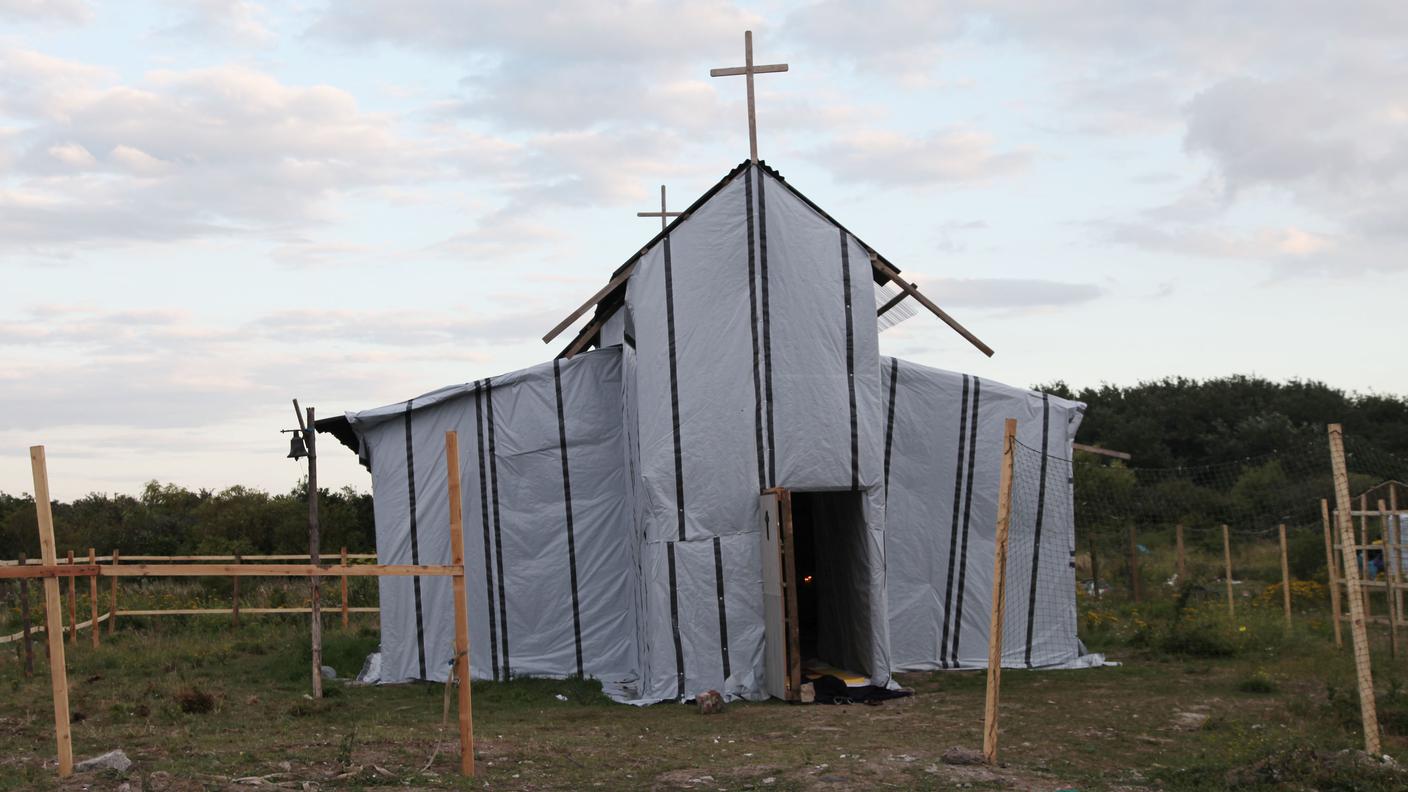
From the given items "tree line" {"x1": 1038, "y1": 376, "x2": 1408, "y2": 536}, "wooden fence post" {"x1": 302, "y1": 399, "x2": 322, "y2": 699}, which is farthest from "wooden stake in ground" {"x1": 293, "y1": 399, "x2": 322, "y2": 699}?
"tree line" {"x1": 1038, "y1": 376, "x2": 1408, "y2": 536}

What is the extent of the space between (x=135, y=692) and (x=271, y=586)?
11.6 meters

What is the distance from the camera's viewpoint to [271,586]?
2391 centimetres

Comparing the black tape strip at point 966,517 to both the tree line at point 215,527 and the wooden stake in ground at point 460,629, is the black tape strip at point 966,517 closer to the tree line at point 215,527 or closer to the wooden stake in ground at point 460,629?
the wooden stake in ground at point 460,629

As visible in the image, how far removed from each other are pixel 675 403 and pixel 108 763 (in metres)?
5.93

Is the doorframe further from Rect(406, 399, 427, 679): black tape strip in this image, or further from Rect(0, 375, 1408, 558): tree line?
Rect(0, 375, 1408, 558): tree line

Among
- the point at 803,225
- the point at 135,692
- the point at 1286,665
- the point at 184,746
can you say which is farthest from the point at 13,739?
the point at 1286,665

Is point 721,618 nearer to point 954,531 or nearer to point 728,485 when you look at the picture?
point 728,485

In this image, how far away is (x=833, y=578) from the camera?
14273mm

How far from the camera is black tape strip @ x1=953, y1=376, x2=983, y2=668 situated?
559 inches

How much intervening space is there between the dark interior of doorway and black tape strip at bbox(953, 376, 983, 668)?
129 cm

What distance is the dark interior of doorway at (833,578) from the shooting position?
12883 millimetres

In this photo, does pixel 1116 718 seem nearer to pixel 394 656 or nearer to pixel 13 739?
pixel 394 656

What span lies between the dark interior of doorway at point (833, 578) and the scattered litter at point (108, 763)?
22.4 feet

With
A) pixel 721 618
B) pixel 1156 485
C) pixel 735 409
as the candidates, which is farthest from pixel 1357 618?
pixel 1156 485
